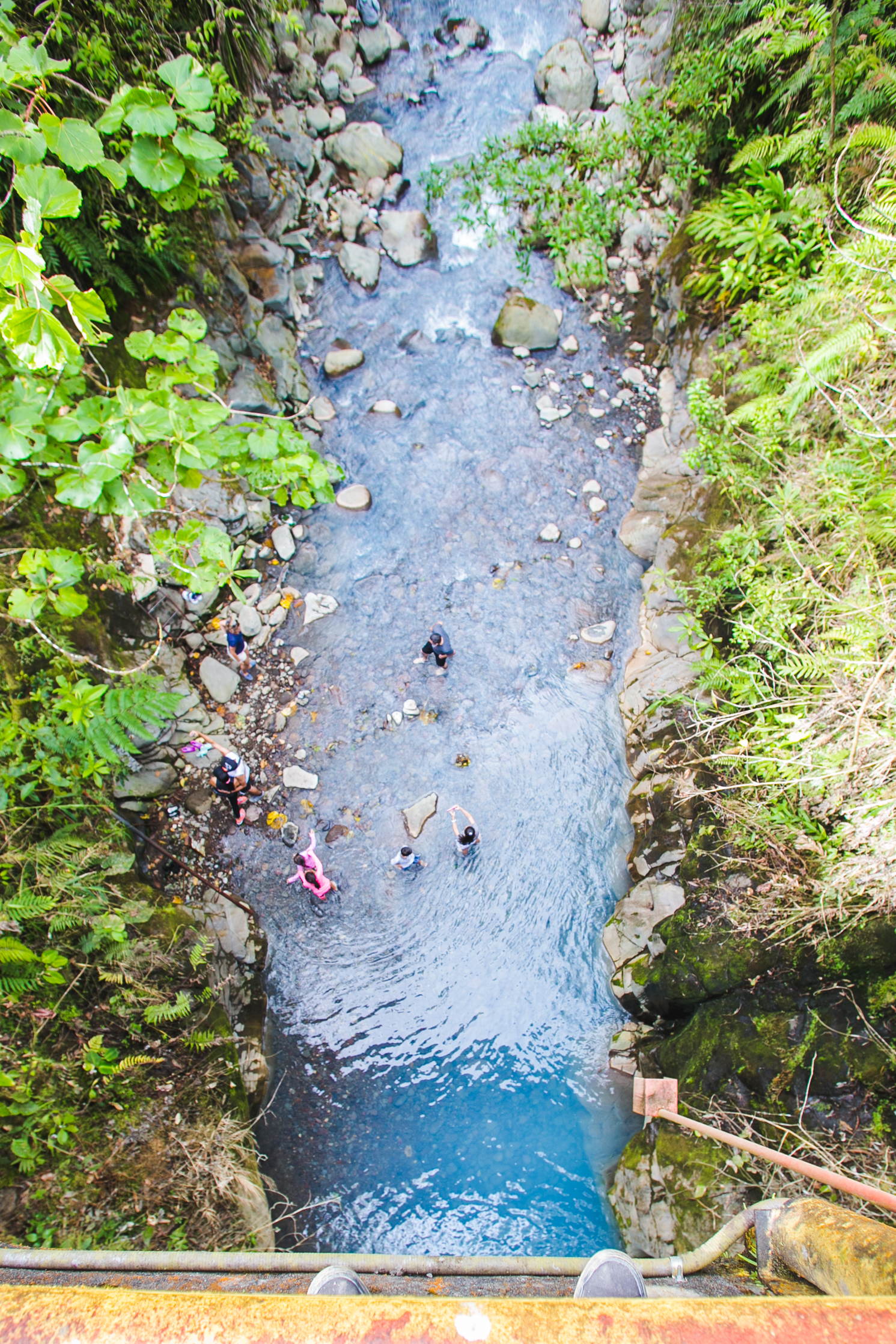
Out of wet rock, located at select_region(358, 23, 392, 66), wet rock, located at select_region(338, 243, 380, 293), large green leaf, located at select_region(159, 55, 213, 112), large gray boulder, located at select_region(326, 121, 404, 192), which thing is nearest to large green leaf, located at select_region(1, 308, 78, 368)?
large green leaf, located at select_region(159, 55, 213, 112)

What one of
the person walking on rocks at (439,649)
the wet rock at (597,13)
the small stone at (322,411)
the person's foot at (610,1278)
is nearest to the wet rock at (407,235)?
the small stone at (322,411)

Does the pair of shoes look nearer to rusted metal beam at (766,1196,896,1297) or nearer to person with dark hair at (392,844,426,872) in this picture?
rusted metal beam at (766,1196,896,1297)

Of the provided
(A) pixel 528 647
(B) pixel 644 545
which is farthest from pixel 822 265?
(A) pixel 528 647

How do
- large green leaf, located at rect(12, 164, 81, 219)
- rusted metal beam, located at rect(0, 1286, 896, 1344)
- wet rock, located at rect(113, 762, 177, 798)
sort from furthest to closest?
1. wet rock, located at rect(113, 762, 177, 798)
2. large green leaf, located at rect(12, 164, 81, 219)
3. rusted metal beam, located at rect(0, 1286, 896, 1344)

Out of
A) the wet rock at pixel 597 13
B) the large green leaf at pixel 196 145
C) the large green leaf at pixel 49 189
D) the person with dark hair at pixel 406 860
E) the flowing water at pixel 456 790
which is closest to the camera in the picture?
the large green leaf at pixel 49 189

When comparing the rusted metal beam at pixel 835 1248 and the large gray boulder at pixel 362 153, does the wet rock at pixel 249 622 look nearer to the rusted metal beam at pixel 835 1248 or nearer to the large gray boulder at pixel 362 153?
the rusted metal beam at pixel 835 1248

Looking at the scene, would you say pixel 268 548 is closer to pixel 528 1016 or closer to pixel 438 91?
pixel 528 1016

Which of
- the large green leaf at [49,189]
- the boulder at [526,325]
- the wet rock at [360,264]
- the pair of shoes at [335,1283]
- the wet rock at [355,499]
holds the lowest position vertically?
the pair of shoes at [335,1283]
